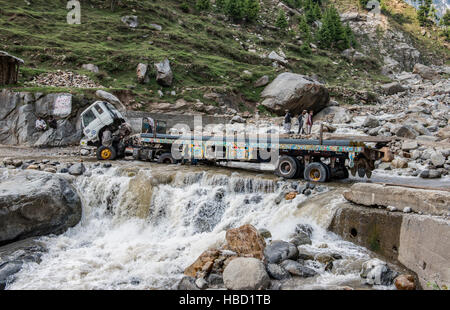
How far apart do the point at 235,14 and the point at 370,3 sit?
159 ft

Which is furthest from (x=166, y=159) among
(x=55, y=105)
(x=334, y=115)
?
(x=334, y=115)

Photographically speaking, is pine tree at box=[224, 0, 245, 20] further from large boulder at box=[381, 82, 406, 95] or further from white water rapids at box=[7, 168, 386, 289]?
white water rapids at box=[7, 168, 386, 289]

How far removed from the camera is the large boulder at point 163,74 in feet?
103

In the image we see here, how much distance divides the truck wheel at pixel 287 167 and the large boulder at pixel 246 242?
5.84m

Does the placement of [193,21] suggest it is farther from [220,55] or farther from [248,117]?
[248,117]

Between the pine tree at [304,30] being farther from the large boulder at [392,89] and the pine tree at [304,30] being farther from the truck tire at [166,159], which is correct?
the truck tire at [166,159]

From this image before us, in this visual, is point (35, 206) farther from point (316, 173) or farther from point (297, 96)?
point (297, 96)

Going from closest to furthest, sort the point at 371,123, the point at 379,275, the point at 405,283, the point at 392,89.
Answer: the point at 405,283 → the point at 379,275 → the point at 371,123 → the point at 392,89

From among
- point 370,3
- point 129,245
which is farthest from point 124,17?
point 370,3

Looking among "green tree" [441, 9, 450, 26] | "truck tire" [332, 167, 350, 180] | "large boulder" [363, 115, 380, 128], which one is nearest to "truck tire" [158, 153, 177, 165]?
"truck tire" [332, 167, 350, 180]

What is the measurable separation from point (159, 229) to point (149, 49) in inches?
1223

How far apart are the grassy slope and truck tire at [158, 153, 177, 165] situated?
12.0 meters

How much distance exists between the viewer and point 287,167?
536 inches
